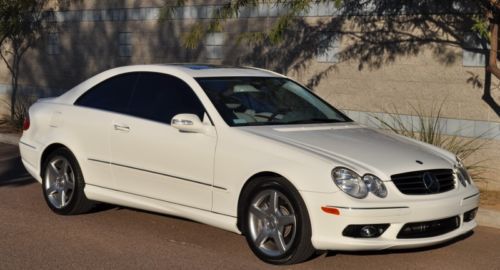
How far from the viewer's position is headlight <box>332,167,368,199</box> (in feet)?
20.3

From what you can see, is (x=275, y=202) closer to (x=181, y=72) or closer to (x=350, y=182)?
(x=350, y=182)

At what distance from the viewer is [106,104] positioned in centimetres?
805

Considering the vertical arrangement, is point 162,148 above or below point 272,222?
above

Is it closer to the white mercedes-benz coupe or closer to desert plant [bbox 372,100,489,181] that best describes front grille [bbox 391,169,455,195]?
the white mercedes-benz coupe

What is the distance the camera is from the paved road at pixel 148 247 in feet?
21.7

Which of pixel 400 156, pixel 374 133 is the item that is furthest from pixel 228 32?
pixel 400 156

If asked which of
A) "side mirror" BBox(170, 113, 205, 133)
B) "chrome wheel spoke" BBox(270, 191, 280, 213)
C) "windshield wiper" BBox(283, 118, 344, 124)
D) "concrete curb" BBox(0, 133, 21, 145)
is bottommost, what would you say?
"concrete curb" BBox(0, 133, 21, 145)

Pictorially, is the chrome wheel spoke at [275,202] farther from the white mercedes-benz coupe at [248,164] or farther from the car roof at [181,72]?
the car roof at [181,72]

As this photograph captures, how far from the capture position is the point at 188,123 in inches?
274

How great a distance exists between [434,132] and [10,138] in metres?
7.45

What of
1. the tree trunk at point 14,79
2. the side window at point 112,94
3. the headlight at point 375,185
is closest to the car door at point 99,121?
the side window at point 112,94

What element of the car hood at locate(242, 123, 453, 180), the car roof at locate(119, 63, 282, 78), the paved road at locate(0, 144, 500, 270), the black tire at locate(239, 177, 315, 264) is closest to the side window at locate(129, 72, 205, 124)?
the car roof at locate(119, 63, 282, 78)

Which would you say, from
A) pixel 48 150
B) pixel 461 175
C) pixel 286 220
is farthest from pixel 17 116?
pixel 461 175

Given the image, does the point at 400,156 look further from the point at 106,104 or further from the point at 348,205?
the point at 106,104
